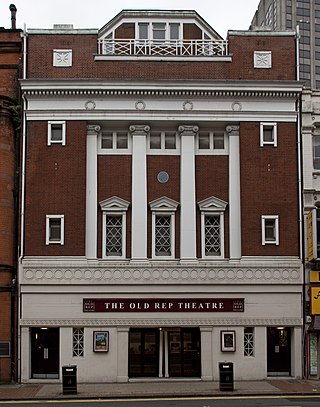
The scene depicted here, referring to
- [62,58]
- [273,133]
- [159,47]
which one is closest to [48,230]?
[62,58]

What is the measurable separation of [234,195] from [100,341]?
8532 millimetres

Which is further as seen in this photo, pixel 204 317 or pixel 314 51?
pixel 314 51

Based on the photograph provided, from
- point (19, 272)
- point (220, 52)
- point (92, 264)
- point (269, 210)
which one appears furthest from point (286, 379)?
point (220, 52)

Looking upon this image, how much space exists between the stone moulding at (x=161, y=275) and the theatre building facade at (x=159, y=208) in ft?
0.19

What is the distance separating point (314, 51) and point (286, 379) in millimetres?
108983

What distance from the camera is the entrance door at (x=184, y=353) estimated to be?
29859mm

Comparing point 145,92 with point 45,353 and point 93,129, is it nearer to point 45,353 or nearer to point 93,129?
point 93,129

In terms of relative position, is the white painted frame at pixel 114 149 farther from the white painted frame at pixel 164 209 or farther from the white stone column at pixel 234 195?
the white stone column at pixel 234 195

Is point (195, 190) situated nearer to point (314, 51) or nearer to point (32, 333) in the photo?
point (32, 333)

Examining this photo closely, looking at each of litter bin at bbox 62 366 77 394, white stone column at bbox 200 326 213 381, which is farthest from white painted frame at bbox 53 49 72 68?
litter bin at bbox 62 366 77 394

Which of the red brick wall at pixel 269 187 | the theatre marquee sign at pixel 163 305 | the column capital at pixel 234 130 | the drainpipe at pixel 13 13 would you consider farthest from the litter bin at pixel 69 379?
the drainpipe at pixel 13 13

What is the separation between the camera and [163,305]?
29.5 metres

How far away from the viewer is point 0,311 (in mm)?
29203

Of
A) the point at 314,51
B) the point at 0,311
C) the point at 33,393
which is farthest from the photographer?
the point at 314,51
